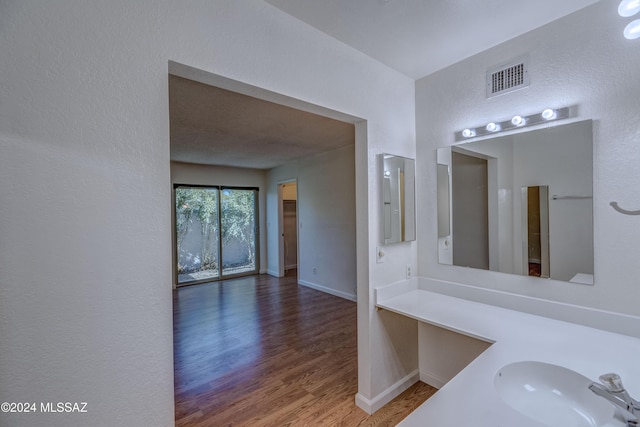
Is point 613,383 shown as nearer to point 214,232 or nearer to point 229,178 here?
point 214,232

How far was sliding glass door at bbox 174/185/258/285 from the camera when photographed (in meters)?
5.61

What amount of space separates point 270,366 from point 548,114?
2.90 m

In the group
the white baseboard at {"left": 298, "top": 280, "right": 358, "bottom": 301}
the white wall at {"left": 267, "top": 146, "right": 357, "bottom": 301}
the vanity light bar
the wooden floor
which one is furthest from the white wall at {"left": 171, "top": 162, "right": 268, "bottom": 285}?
the vanity light bar

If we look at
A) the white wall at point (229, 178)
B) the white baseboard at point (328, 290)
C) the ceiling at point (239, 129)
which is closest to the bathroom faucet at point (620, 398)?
the ceiling at point (239, 129)

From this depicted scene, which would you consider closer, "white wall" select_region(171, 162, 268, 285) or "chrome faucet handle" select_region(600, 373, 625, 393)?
"chrome faucet handle" select_region(600, 373, 625, 393)

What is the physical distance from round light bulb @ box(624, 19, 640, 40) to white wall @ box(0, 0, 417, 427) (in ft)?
5.96

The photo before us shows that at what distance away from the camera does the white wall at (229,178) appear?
5.54m

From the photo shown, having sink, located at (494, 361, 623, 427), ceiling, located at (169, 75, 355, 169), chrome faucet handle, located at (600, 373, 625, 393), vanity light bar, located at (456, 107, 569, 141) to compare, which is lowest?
sink, located at (494, 361, 623, 427)

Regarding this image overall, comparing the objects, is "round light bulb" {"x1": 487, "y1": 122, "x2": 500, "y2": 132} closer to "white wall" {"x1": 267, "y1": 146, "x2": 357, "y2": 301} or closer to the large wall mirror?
the large wall mirror

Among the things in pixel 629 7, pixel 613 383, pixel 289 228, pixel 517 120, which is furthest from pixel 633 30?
pixel 289 228

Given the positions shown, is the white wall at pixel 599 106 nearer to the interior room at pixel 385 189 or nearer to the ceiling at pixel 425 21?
the interior room at pixel 385 189

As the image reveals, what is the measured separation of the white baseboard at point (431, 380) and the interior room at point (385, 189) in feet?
0.05

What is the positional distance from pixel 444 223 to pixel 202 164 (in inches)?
198

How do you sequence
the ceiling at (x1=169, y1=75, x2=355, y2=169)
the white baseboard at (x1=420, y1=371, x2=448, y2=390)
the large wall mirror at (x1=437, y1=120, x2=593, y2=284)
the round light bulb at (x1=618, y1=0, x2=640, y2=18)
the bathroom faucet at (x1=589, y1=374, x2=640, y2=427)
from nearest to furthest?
the bathroom faucet at (x1=589, y1=374, x2=640, y2=427)
the round light bulb at (x1=618, y1=0, x2=640, y2=18)
the large wall mirror at (x1=437, y1=120, x2=593, y2=284)
the white baseboard at (x1=420, y1=371, x2=448, y2=390)
the ceiling at (x1=169, y1=75, x2=355, y2=169)
